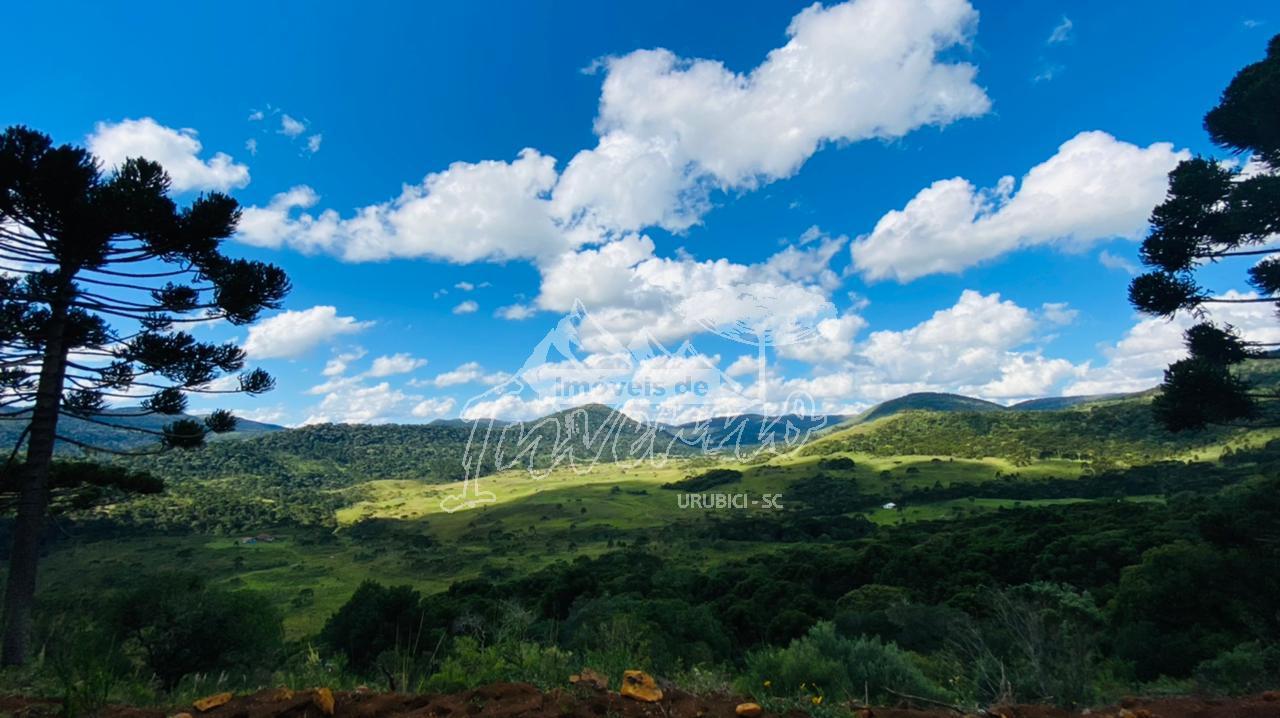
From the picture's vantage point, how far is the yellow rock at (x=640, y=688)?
4617mm

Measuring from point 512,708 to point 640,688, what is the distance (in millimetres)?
1100

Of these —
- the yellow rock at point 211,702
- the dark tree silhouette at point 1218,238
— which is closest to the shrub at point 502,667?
the yellow rock at point 211,702

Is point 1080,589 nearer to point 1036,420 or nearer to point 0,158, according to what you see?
point 0,158

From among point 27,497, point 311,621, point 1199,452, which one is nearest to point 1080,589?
point 27,497

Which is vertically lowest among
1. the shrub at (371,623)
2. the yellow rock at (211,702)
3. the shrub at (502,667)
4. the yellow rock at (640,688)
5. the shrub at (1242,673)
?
the shrub at (371,623)

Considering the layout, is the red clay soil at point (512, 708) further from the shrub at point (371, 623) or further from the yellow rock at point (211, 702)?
the shrub at point (371, 623)

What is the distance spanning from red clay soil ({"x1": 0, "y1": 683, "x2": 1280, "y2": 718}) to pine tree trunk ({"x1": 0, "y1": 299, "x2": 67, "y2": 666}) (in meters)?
4.30

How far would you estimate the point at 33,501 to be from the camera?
8562 millimetres

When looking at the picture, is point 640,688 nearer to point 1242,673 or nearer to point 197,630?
point 1242,673

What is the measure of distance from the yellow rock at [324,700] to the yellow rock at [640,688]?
2.38m

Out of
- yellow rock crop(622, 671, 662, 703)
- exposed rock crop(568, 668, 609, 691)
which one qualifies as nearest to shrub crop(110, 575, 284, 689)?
exposed rock crop(568, 668, 609, 691)

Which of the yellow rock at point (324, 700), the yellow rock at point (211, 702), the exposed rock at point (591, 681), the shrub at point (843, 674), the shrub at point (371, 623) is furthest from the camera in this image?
the shrub at point (371, 623)

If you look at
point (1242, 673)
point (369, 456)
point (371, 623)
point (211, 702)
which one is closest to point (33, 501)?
point (211, 702)

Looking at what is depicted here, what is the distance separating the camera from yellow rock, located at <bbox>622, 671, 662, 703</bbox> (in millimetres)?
4617
